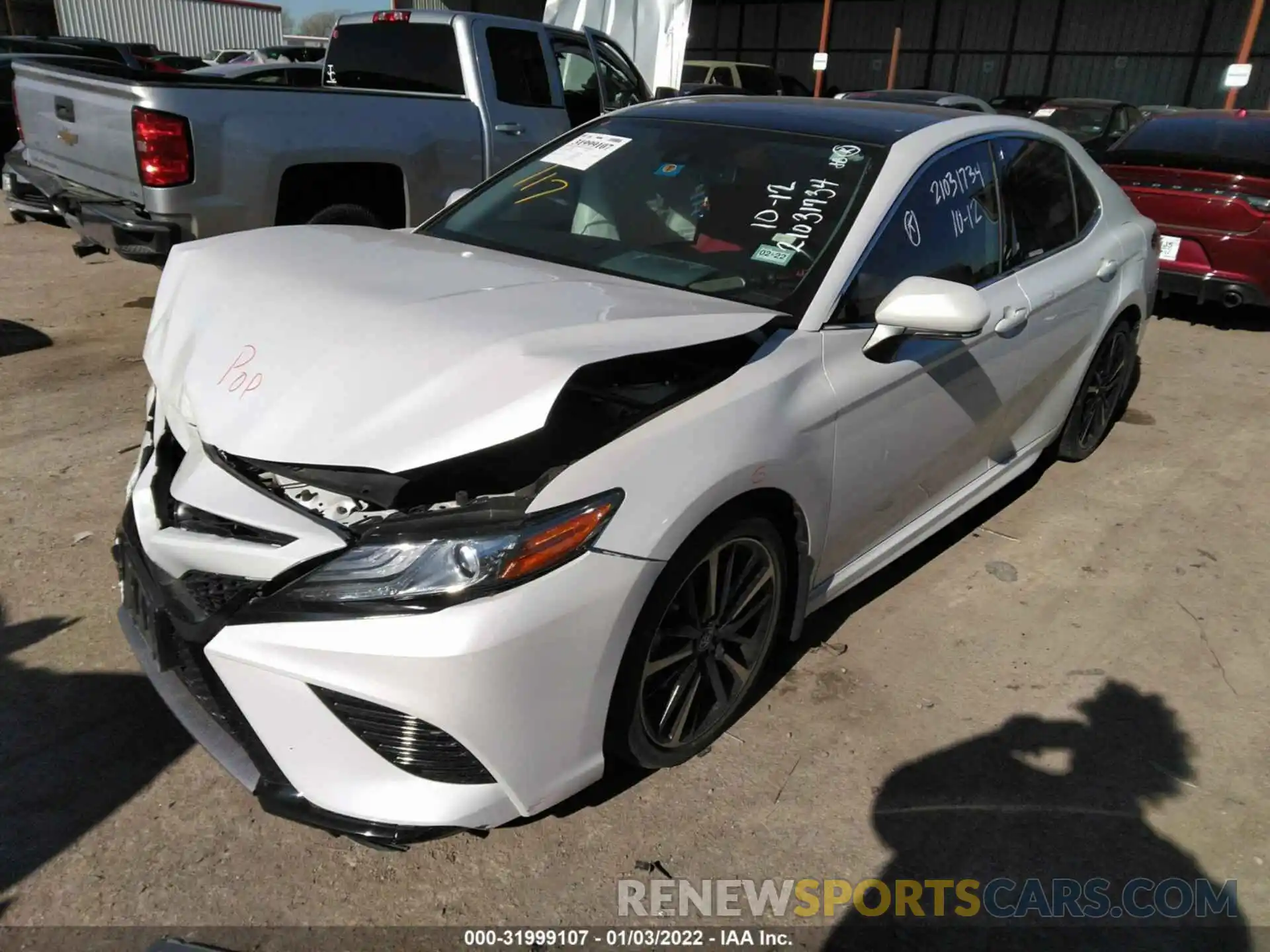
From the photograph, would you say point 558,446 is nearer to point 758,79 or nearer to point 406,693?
point 406,693

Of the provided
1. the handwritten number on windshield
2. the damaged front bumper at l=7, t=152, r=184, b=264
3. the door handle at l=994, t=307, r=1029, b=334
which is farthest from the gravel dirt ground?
the handwritten number on windshield

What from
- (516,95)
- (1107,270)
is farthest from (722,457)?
(516,95)

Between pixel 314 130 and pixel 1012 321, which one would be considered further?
pixel 314 130

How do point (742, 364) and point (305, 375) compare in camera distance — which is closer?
Result: point (305, 375)

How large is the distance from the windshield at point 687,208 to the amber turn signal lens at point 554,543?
1.03m

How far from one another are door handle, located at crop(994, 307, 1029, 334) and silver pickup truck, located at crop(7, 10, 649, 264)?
13.3 ft

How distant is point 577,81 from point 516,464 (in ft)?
A: 21.1

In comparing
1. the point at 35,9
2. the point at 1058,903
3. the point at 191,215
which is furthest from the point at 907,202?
the point at 35,9

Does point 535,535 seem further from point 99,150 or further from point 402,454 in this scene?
point 99,150

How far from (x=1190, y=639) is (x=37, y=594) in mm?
3931

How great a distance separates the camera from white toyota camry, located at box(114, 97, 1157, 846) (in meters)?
1.98

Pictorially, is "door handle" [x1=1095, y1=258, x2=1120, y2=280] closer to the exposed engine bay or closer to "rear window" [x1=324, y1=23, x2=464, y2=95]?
the exposed engine bay

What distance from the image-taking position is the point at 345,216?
6.05m

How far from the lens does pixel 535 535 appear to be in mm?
1995
